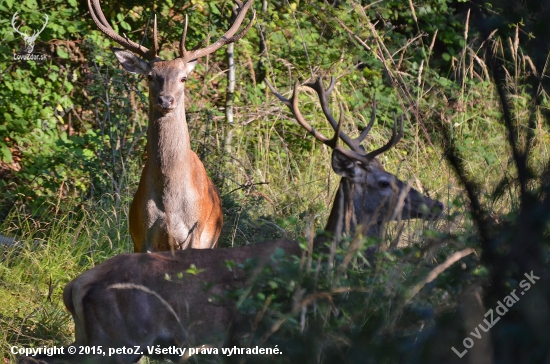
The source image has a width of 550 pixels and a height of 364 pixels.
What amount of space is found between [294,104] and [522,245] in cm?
332

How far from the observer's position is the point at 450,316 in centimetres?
221

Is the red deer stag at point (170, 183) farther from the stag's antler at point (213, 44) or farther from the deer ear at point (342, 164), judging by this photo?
the deer ear at point (342, 164)

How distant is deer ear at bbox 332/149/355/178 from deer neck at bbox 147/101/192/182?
4.95 ft

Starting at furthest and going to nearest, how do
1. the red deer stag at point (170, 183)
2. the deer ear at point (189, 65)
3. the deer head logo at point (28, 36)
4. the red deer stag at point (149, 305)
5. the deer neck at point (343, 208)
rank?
the deer head logo at point (28, 36)
the deer ear at point (189, 65)
the red deer stag at point (170, 183)
the deer neck at point (343, 208)
the red deer stag at point (149, 305)

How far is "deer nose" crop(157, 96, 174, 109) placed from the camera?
6160 mm

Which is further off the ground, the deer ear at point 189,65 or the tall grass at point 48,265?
the deer ear at point 189,65

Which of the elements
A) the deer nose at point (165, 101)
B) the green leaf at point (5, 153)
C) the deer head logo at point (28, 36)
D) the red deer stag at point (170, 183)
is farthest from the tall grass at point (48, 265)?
the deer head logo at point (28, 36)

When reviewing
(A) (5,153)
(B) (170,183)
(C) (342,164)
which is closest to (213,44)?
(B) (170,183)

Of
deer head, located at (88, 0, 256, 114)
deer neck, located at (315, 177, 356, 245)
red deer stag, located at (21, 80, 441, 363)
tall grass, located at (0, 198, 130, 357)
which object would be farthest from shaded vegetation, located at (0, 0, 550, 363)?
deer head, located at (88, 0, 256, 114)

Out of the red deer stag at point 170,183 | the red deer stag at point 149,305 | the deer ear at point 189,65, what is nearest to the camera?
the red deer stag at point 149,305

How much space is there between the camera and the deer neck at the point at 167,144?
624cm

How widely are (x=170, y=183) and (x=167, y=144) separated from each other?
330 millimetres

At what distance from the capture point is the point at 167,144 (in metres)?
6.29

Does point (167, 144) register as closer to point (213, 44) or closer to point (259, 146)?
point (213, 44)
